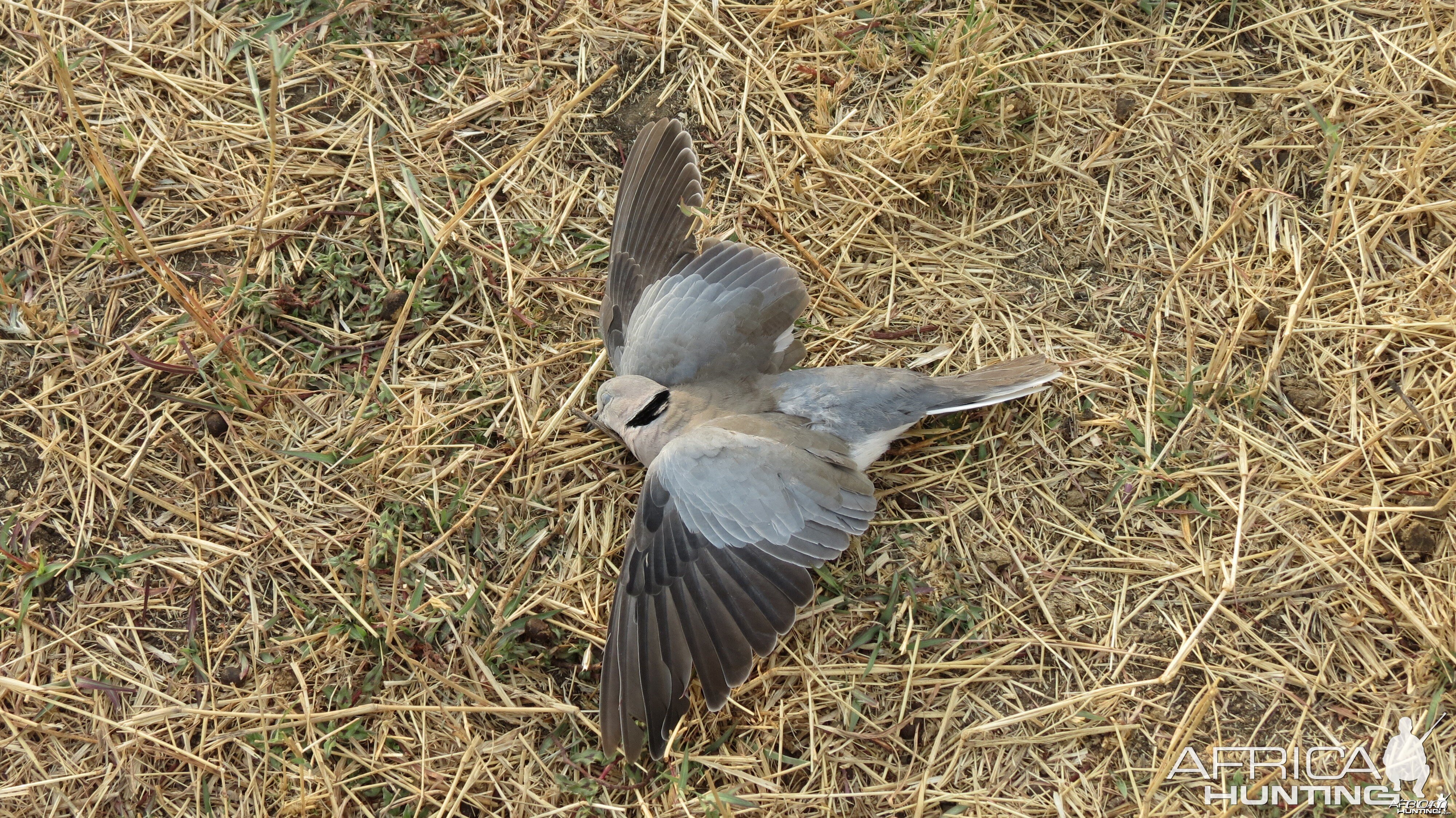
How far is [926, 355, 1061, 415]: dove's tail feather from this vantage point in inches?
123

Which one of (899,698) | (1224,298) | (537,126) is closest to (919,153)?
(1224,298)

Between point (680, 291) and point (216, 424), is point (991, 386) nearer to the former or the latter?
point (680, 291)

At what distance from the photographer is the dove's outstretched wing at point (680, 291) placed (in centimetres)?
326

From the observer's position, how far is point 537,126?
12.5ft

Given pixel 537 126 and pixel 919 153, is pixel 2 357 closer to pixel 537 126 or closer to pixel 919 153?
pixel 537 126

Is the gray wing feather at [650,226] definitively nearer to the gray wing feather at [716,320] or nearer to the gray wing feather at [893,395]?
the gray wing feather at [716,320]

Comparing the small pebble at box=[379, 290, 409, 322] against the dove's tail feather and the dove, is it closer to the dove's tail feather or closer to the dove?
the dove

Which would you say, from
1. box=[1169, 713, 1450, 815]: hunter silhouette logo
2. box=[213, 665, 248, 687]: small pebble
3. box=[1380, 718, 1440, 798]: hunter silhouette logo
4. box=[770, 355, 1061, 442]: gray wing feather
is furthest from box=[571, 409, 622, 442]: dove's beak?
box=[1380, 718, 1440, 798]: hunter silhouette logo

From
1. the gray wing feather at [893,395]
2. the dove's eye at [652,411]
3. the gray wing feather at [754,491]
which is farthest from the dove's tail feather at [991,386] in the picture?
the dove's eye at [652,411]

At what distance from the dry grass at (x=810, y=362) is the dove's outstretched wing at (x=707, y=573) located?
0.82 feet

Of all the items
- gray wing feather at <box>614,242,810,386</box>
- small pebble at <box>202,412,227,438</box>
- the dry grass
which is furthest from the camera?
small pebble at <box>202,412,227,438</box>

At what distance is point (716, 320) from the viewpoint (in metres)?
3.27

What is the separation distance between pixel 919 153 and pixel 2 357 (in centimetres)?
383

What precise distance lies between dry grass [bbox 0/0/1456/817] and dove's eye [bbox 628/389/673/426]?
0.37m
